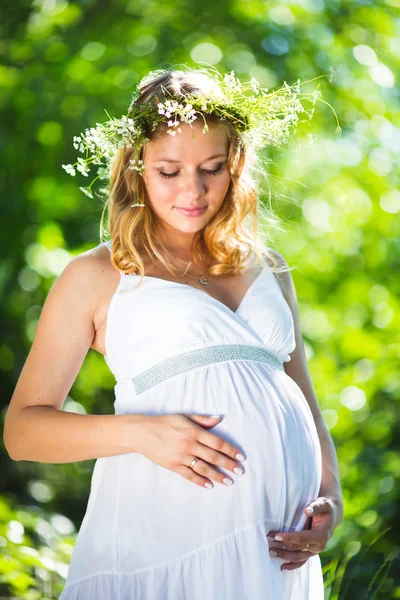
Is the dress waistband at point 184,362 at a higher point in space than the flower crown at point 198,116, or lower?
lower

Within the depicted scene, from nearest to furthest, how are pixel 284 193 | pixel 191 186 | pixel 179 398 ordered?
pixel 179 398 → pixel 191 186 → pixel 284 193

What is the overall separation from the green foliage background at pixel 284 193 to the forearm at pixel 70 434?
1377 mm

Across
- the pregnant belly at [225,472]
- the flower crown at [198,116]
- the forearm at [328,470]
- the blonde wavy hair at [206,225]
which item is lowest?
the forearm at [328,470]

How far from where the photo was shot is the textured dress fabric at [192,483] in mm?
1695

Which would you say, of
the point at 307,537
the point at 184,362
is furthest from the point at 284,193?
the point at 307,537

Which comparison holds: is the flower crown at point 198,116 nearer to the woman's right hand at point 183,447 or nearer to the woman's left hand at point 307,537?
the woman's right hand at point 183,447

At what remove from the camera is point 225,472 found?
5.62 ft

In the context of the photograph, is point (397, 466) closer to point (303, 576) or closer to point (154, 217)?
point (303, 576)

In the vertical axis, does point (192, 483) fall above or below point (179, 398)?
below

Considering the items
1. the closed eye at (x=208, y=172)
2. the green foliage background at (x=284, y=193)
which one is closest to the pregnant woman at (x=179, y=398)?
the closed eye at (x=208, y=172)

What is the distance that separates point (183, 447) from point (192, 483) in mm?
108

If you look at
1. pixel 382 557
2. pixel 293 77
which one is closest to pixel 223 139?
pixel 293 77

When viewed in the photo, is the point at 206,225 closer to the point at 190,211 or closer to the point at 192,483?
the point at 190,211

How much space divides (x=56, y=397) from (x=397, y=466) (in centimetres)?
214
